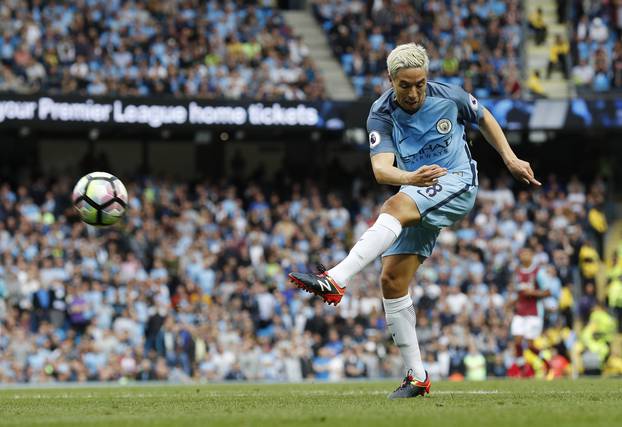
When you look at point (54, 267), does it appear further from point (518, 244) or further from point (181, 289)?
point (518, 244)

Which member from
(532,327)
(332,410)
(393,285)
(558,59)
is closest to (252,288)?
(532,327)

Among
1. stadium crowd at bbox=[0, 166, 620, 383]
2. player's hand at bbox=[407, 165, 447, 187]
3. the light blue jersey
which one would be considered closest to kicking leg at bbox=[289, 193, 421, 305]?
the light blue jersey

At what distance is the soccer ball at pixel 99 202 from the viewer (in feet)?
36.1

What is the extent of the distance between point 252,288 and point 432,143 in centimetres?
1467

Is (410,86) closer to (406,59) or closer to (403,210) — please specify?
(406,59)

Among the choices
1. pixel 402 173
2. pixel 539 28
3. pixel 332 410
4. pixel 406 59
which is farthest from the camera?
pixel 539 28

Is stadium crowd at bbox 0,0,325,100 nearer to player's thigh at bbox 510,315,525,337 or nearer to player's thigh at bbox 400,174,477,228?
player's thigh at bbox 510,315,525,337

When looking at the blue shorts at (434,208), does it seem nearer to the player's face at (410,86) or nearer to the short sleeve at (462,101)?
the short sleeve at (462,101)

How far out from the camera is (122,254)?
23.2 meters

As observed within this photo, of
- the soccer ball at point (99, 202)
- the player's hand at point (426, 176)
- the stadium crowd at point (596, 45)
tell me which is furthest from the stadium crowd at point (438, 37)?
the player's hand at point (426, 176)

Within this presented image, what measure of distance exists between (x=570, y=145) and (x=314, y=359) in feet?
34.8

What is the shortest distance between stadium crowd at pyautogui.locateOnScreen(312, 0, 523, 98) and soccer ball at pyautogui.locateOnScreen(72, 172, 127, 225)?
611 inches

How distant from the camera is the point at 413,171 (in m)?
8.21

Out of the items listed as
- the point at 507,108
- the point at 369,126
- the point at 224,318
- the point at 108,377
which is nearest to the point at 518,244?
the point at 507,108
